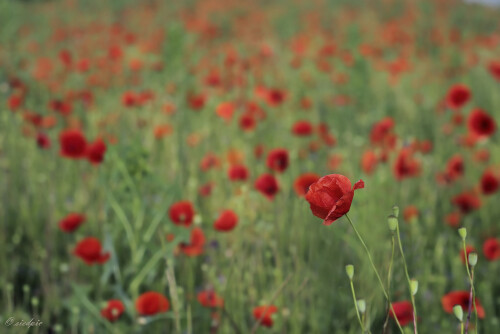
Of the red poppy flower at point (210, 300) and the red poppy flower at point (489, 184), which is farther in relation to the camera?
the red poppy flower at point (489, 184)

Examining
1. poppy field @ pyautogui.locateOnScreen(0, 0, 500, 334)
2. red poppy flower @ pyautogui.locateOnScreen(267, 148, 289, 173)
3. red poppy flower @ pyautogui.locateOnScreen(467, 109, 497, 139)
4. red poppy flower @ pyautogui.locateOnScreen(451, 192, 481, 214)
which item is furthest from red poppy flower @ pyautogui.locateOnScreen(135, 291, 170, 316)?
red poppy flower @ pyautogui.locateOnScreen(467, 109, 497, 139)

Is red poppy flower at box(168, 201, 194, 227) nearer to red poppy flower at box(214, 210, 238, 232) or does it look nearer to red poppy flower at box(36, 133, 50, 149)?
red poppy flower at box(214, 210, 238, 232)

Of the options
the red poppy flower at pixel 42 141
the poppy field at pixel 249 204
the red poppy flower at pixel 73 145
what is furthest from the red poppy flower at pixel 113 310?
the red poppy flower at pixel 42 141

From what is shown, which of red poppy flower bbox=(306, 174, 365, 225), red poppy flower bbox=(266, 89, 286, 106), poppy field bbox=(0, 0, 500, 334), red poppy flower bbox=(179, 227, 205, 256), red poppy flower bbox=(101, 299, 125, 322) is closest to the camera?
red poppy flower bbox=(306, 174, 365, 225)

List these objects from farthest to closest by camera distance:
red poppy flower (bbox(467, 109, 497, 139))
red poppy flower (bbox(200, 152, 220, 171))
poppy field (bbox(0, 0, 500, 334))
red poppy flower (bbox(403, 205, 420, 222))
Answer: red poppy flower (bbox(200, 152, 220, 171)), red poppy flower (bbox(467, 109, 497, 139)), red poppy flower (bbox(403, 205, 420, 222)), poppy field (bbox(0, 0, 500, 334))

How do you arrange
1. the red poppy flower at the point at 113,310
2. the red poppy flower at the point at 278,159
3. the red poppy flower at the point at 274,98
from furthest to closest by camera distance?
the red poppy flower at the point at 274,98 < the red poppy flower at the point at 278,159 < the red poppy flower at the point at 113,310

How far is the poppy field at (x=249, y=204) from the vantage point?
131 cm

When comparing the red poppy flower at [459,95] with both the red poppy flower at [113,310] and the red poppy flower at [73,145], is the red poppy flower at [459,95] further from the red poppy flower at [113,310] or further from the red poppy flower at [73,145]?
the red poppy flower at [113,310]

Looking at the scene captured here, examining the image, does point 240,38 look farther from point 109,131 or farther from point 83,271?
point 83,271

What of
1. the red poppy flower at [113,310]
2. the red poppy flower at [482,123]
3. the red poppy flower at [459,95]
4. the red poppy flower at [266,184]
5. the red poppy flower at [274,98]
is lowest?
the red poppy flower at [113,310]

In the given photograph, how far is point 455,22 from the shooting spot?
322 inches

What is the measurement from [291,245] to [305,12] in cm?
794

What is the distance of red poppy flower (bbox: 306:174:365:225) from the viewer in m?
0.67

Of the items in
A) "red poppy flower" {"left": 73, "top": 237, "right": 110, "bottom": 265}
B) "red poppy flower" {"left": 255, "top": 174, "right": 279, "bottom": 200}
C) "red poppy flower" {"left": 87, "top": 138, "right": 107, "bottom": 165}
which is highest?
"red poppy flower" {"left": 255, "top": 174, "right": 279, "bottom": 200}
